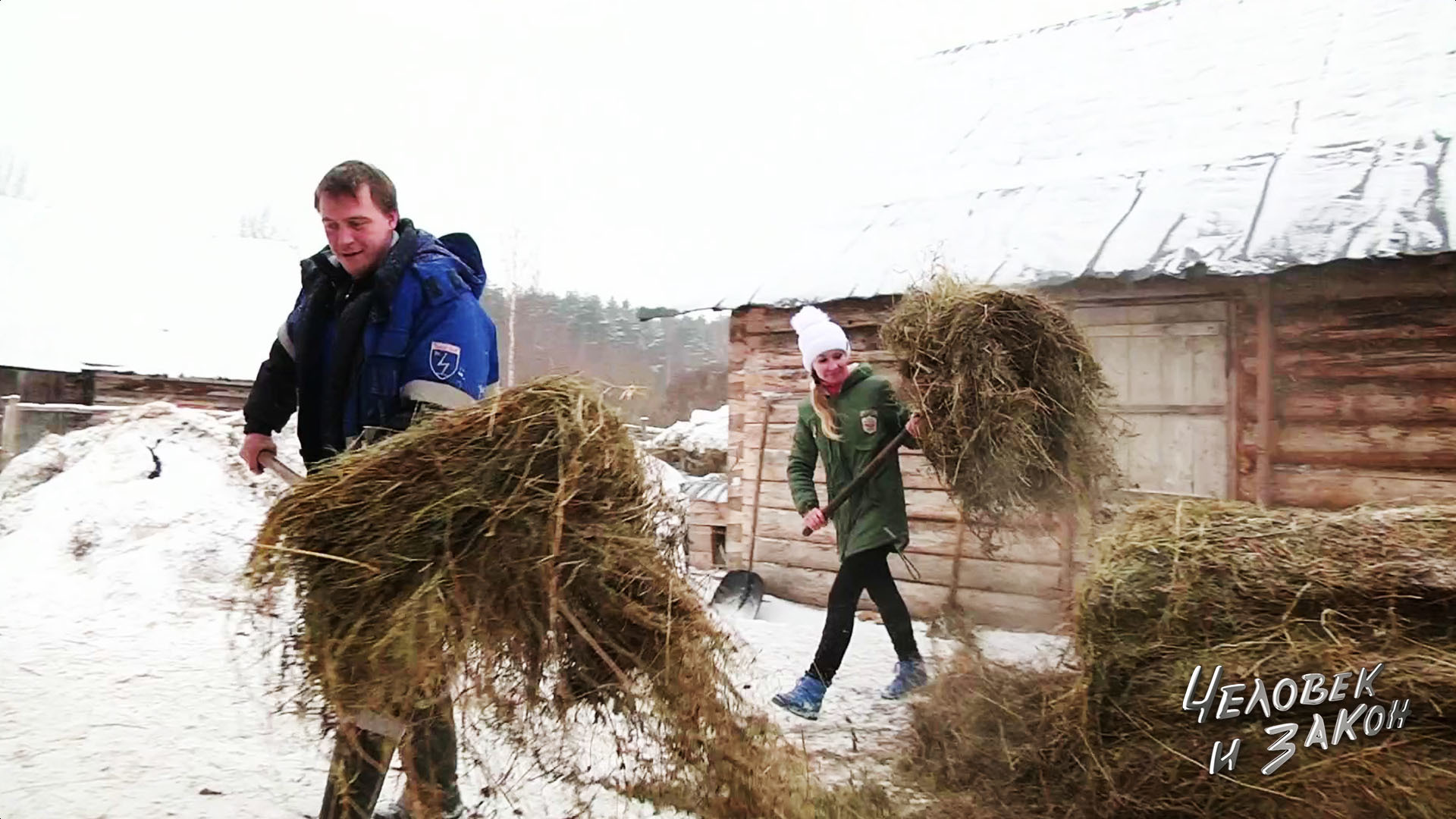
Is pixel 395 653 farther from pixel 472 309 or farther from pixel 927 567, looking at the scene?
pixel 927 567

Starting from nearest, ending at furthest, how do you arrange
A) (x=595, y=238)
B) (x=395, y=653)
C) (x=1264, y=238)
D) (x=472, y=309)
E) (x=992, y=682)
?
(x=395, y=653)
(x=472, y=309)
(x=992, y=682)
(x=1264, y=238)
(x=595, y=238)

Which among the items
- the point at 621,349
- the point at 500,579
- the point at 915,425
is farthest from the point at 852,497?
the point at 500,579

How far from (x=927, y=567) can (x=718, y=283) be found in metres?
2.12

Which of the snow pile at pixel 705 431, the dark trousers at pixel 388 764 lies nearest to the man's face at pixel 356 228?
the dark trousers at pixel 388 764

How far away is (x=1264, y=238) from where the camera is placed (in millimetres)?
3559

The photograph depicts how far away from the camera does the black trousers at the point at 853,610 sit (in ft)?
9.62

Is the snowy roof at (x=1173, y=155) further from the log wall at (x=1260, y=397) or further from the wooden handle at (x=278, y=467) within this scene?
the wooden handle at (x=278, y=467)

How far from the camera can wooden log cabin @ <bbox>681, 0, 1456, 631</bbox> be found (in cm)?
352

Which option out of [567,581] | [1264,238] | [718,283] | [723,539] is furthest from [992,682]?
[723,539]

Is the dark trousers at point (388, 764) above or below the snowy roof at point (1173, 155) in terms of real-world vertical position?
below

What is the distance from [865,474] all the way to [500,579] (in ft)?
5.85

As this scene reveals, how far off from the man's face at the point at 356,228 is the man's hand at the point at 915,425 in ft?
5.68

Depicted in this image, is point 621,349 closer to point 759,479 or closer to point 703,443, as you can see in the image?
point 759,479

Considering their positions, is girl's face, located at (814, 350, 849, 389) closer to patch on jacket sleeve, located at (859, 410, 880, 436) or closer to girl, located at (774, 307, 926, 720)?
girl, located at (774, 307, 926, 720)
